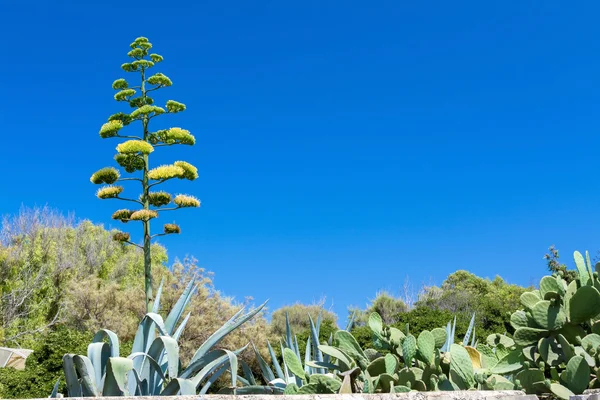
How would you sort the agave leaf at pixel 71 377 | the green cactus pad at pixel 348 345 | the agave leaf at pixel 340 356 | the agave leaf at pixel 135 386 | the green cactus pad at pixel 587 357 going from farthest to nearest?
1. the agave leaf at pixel 135 386
2. the agave leaf at pixel 71 377
3. the green cactus pad at pixel 348 345
4. the agave leaf at pixel 340 356
5. the green cactus pad at pixel 587 357

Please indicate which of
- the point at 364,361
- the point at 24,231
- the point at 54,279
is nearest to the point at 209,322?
the point at 54,279

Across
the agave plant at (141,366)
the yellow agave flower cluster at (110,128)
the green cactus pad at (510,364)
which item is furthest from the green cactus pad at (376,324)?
the yellow agave flower cluster at (110,128)

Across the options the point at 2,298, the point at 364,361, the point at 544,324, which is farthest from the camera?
the point at 2,298

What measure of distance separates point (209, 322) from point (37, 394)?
743 centimetres

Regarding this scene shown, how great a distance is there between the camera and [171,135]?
44.8 ft

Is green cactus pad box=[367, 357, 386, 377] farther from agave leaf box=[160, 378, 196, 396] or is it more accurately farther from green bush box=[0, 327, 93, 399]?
green bush box=[0, 327, 93, 399]

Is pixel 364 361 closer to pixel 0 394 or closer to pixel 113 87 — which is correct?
pixel 0 394

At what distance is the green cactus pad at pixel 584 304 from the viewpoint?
7.55ft

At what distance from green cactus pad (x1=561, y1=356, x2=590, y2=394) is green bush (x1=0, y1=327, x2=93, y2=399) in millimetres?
10048

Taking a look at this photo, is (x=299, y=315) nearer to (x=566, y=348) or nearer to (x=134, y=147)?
(x=134, y=147)

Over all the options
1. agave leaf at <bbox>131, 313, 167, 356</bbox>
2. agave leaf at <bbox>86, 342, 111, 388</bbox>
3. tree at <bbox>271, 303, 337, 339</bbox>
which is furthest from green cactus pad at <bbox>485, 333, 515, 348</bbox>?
tree at <bbox>271, 303, 337, 339</bbox>

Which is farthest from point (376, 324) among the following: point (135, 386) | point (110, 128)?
point (110, 128)

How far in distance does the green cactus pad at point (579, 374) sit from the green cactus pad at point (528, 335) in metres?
0.27

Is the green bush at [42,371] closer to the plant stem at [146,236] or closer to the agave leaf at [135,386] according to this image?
the plant stem at [146,236]
